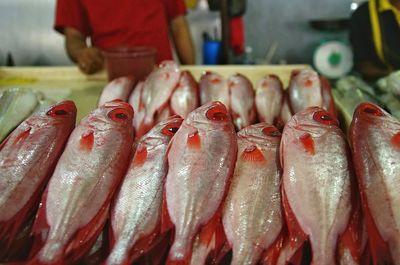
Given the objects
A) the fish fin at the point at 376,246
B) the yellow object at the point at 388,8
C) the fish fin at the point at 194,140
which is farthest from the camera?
the yellow object at the point at 388,8

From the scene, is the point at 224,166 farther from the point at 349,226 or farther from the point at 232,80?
the point at 232,80

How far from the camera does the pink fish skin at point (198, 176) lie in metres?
0.97

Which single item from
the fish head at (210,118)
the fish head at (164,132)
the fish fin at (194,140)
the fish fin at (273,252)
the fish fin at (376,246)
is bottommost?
the fish fin at (273,252)

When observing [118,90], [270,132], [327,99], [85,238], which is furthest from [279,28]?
[85,238]

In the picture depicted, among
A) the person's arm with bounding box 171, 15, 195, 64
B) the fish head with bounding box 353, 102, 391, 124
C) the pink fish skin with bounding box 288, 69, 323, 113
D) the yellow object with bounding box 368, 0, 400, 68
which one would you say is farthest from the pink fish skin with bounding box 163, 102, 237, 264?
the yellow object with bounding box 368, 0, 400, 68

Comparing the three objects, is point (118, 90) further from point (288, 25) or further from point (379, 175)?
point (288, 25)

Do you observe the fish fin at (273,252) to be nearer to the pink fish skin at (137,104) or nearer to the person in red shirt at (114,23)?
the pink fish skin at (137,104)

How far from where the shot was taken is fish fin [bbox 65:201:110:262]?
3.12ft

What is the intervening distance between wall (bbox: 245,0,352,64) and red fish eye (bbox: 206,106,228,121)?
4166mm

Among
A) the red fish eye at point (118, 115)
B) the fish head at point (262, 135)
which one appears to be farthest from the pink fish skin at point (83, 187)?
the fish head at point (262, 135)

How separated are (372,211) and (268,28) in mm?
4538

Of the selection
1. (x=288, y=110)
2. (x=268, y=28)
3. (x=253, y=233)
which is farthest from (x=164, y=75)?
(x=268, y=28)

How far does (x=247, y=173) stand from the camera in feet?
3.67

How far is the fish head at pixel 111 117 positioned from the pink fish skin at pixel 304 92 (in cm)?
77
